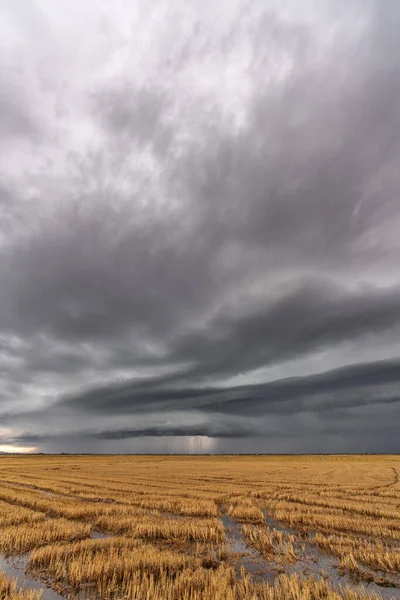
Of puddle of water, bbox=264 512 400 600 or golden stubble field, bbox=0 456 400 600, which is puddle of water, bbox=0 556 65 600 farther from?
puddle of water, bbox=264 512 400 600

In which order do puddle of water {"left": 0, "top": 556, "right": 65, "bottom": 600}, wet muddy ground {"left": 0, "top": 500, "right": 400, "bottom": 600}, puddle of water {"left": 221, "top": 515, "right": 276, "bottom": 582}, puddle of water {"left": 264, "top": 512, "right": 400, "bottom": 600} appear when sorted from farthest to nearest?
puddle of water {"left": 221, "top": 515, "right": 276, "bottom": 582} < puddle of water {"left": 264, "top": 512, "right": 400, "bottom": 600} < wet muddy ground {"left": 0, "top": 500, "right": 400, "bottom": 600} < puddle of water {"left": 0, "top": 556, "right": 65, "bottom": 600}

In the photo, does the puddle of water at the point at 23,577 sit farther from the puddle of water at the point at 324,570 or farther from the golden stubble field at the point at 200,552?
the puddle of water at the point at 324,570

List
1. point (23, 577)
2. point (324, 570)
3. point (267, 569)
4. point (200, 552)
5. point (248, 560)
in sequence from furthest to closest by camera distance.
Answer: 1. point (200, 552)
2. point (248, 560)
3. point (267, 569)
4. point (324, 570)
5. point (23, 577)

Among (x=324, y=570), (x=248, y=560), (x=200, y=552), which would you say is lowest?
(x=324, y=570)

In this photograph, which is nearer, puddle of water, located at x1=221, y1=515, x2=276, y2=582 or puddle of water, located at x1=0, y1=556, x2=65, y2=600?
puddle of water, located at x1=0, y1=556, x2=65, y2=600

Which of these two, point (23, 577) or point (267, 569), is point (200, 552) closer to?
point (267, 569)

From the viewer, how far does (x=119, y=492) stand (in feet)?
104

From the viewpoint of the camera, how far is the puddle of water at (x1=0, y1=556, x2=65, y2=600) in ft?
32.1

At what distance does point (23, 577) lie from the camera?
439 inches

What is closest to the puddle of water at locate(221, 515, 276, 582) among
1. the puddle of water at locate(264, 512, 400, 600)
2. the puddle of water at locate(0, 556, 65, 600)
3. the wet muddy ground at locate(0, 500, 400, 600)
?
the wet muddy ground at locate(0, 500, 400, 600)

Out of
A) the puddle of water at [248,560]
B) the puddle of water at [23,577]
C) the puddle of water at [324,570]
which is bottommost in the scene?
the puddle of water at [324,570]

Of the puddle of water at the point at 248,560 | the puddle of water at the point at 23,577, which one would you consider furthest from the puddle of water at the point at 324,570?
the puddle of water at the point at 23,577

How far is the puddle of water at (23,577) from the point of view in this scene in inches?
386

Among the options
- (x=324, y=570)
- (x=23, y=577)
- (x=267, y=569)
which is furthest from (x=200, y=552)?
(x=23, y=577)
